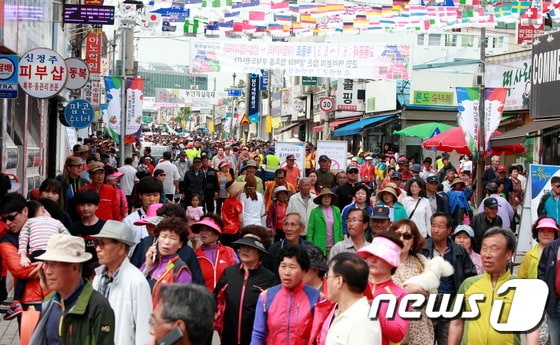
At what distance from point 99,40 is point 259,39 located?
31.4ft

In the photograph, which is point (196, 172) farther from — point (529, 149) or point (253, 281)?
point (529, 149)

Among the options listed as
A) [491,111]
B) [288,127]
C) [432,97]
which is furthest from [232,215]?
[288,127]

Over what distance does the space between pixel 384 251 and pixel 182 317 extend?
8.04 ft

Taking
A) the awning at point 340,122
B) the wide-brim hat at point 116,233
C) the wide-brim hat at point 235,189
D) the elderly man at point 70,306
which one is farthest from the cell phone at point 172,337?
the awning at point 340,122

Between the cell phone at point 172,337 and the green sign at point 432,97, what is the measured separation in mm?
39297

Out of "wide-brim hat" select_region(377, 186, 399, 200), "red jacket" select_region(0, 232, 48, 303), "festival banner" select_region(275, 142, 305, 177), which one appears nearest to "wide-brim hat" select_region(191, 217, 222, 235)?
"red jacket" select_region(0, 232, 48, 303)

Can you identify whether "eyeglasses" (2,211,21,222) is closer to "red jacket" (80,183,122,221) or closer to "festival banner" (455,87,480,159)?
"red jacket" (80,183,122,221)

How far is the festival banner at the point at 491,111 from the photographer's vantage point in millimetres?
21625

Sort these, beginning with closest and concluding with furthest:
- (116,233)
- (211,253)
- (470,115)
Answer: (116,233) < (211,253) < (470,115)

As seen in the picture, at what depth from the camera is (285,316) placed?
639 cm

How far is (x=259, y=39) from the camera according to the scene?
25688mm

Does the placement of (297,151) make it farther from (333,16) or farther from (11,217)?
(11,217)

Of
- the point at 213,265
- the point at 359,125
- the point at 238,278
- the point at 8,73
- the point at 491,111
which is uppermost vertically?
the point at 8,73

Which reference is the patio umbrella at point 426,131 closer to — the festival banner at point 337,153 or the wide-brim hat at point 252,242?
the festival banner at point 337,153
